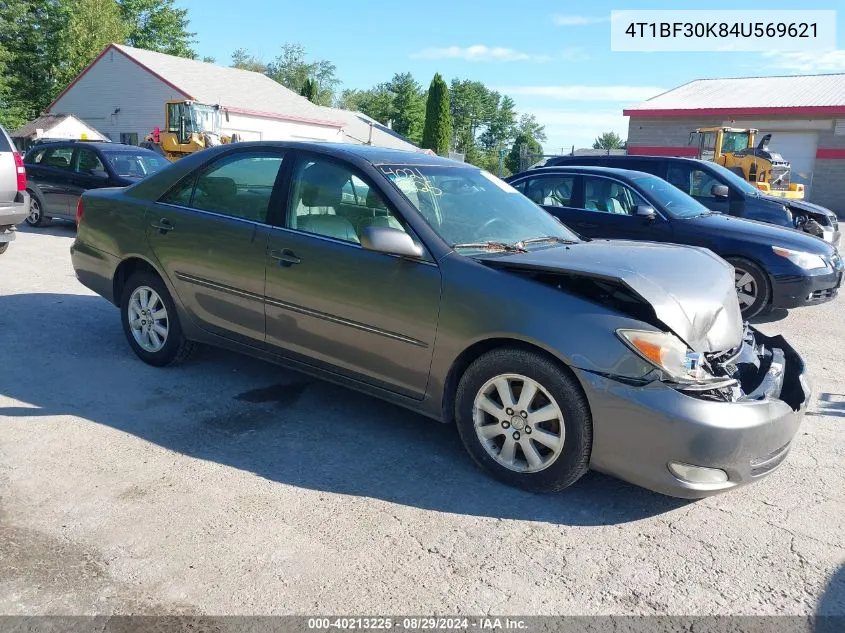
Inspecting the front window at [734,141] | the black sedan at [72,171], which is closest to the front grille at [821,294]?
the black sedan at [72,171]

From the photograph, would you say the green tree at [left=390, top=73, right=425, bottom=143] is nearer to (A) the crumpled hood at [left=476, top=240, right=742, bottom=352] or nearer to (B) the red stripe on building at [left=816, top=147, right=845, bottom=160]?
(B) the red stripe on building at [left=816, top=147, right=845, bottom=160]

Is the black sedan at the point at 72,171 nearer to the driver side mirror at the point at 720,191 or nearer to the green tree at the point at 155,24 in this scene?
the driver side mirror at the point at 720,191

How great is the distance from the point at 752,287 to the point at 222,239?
564cm

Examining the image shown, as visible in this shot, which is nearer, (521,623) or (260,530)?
(521,623)

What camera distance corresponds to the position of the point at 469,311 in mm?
3479

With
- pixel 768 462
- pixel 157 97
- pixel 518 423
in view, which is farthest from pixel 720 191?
pixel 157 97

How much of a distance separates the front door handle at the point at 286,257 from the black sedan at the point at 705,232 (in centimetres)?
464

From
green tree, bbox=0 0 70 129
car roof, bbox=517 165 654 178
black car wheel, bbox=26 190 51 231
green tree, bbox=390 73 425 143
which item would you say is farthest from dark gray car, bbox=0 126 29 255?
green tree, bbox=390 73 425 143

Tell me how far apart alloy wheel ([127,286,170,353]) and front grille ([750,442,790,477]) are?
379 cm

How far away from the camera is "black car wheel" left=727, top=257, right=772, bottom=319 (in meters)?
7.34

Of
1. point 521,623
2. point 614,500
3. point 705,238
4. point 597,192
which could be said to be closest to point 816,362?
point 705,238

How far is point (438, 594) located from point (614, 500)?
47.2 inches

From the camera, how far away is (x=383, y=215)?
3920 mm

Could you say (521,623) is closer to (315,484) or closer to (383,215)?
(315,484)
